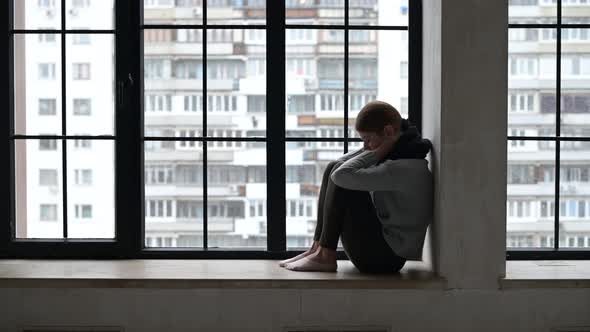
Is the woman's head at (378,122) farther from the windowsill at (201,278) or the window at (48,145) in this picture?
the window at (48,145)

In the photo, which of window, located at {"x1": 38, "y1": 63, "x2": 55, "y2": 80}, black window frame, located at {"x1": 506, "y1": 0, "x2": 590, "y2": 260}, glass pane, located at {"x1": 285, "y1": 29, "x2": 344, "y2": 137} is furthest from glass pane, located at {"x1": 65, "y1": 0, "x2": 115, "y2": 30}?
→ black window frame, located at {"x1": 506, "y1": 0, "x2": 590, "y2": 260}

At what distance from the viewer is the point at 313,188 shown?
5.29 metres

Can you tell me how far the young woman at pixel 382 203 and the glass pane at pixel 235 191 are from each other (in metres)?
2.32

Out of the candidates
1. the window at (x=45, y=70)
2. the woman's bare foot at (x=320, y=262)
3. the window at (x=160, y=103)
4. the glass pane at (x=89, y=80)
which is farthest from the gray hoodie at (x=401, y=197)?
the window at (x=160, y=103)

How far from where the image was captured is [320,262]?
326cm

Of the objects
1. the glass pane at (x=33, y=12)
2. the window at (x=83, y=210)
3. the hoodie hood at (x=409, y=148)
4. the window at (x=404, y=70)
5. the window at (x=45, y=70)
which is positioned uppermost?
the glass pane at (x=33, y=12)

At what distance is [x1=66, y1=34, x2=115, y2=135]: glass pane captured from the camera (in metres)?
3.70

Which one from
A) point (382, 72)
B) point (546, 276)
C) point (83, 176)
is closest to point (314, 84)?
point (382, 72)

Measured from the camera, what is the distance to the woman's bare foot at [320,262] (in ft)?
10.6

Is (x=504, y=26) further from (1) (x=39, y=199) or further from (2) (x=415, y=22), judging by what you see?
(1) (x=39, y=199)

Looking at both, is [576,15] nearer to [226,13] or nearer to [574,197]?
[574,197]

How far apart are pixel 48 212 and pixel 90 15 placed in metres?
1.93

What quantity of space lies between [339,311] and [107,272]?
1068mm

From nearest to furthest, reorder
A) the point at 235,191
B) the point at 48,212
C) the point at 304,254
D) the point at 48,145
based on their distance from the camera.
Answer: the point at 304,254, the point at 48,145, the point at 48,212, the point at 235,191
